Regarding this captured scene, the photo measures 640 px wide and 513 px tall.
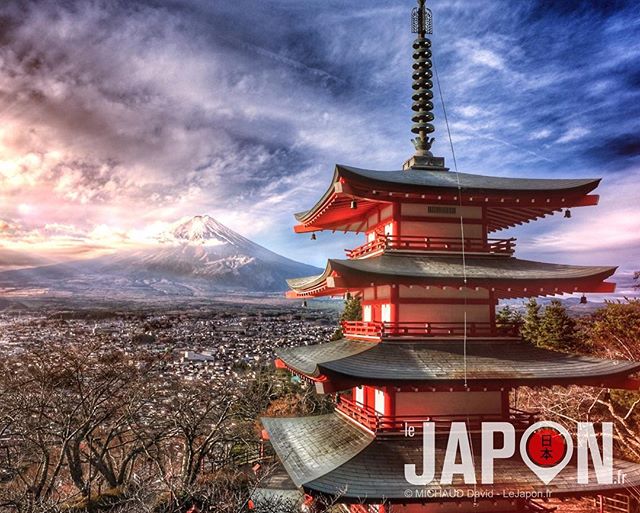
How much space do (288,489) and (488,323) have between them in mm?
9481

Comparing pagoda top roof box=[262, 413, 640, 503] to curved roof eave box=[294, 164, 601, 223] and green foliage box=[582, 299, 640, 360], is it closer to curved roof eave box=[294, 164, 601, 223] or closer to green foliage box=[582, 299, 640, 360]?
curved roof eave box=[294, 164, 601, 223]

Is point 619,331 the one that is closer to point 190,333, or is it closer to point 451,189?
point 451,189

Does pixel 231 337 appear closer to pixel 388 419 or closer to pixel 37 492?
pixel 37 492

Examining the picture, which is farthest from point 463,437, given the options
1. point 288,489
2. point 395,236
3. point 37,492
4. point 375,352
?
point 37,492

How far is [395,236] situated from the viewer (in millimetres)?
11891

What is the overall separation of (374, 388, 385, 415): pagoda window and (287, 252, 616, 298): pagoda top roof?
282 cm

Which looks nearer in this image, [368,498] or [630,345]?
[368,498]

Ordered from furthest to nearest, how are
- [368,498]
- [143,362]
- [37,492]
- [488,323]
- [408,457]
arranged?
[143,362] → [37,492] → [488,323] → [408,457] → [368,498]

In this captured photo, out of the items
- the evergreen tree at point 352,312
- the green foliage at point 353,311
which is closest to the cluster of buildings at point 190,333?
the evergreen tree at point 352,312

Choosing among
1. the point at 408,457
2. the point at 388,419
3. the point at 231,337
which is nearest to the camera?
the point at 408,457

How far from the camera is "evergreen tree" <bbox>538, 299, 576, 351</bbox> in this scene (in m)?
29.7

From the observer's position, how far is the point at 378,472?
967 centimetres

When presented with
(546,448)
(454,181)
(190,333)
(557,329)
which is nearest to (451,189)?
(454,181)

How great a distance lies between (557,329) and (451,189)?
906 inches
